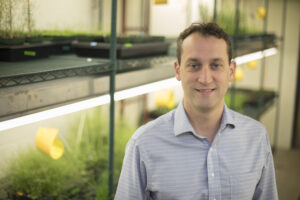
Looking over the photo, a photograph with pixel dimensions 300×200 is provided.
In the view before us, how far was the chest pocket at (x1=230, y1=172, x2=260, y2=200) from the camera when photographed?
1091mm

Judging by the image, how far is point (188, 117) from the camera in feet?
3.78

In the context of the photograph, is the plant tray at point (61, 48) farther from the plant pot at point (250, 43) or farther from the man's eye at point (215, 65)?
the plant pot at point (250, 43)

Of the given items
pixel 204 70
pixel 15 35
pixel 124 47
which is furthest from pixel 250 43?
pixel 15 35

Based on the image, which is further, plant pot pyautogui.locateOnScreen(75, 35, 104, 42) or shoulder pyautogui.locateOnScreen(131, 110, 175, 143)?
plant pot pyautogui.locateOnScreen(75, 35, 104, 42)

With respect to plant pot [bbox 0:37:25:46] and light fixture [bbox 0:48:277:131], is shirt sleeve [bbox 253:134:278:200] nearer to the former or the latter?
light fixture [bbox 0:48:277:131]

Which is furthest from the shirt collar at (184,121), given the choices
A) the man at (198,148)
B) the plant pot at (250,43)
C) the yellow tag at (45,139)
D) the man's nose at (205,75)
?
the plant pot at (250,43)

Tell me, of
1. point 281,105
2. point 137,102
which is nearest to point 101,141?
point 137,102

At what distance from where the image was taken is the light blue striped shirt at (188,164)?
1064 mm

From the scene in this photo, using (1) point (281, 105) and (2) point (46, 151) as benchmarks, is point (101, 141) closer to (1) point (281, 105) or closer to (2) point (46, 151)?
(2) point (46, 151)

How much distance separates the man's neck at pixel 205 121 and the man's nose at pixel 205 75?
0.10 metres

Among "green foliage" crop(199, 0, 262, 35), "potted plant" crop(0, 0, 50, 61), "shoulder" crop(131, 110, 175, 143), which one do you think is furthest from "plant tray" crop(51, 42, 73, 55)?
"green foliage" crop(199, 0, 262, 35)

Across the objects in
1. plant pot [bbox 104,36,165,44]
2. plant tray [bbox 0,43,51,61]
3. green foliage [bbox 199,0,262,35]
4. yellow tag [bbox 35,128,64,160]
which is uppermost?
green foliage [bbox 199,0,262,35]

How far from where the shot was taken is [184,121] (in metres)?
1.10

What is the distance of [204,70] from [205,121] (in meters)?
0.17
